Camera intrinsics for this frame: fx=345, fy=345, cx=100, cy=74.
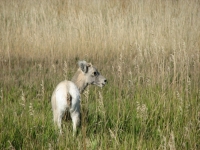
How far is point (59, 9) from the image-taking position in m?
11.4

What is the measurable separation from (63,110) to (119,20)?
614 cm

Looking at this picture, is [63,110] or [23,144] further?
[63,110]

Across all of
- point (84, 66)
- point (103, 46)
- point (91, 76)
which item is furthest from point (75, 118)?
point (103, 46)

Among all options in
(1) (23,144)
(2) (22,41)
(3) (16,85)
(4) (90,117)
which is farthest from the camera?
(2) (22,41)

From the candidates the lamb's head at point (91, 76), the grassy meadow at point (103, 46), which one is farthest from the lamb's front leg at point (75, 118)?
the lamb's head at point (91, 76)

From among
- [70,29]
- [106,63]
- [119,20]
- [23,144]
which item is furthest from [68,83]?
[119,20]

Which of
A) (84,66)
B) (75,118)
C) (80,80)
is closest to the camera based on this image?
(75,118)

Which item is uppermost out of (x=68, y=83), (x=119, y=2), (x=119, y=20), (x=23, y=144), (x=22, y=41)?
(x=119, y=2)

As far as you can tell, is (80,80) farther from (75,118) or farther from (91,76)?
(75,118)

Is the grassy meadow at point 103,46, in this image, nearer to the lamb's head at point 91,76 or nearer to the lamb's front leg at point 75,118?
the lamb's head at point 91,76

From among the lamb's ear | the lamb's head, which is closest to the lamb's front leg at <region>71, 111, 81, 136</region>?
the lamb's ear

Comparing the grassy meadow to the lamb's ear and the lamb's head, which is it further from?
the lamb's ear

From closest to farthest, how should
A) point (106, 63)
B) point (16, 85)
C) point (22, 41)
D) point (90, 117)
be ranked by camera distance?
point (90, 117)
point (16, 85)
point (106, 63)
point (22, 41)

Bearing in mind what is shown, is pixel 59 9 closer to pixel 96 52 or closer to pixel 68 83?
pixel 96 52
